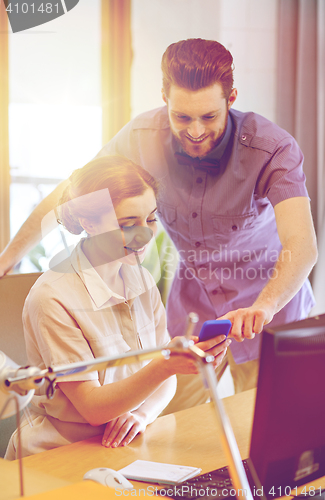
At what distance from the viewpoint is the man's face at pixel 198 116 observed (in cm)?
125

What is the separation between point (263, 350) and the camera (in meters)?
0.54

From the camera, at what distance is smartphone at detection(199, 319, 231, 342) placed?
71cm

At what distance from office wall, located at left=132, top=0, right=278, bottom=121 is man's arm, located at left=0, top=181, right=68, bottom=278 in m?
0.43

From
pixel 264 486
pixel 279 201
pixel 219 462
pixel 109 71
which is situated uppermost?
pixel 109 71

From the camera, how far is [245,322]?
0.97 metres

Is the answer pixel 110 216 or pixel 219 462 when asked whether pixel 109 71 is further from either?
pixel 219 462

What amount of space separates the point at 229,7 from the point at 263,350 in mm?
1390

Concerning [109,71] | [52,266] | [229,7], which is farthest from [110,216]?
[229,7]

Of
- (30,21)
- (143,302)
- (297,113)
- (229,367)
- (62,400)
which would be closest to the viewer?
(62,400)

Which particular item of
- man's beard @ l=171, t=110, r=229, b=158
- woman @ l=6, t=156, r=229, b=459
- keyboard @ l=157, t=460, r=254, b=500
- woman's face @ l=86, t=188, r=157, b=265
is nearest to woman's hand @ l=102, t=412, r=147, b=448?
woman @ l=6, t=156, r=229, b=459

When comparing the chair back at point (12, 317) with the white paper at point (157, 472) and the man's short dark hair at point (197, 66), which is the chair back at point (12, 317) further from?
the man's short dark hair at point (197, 66)

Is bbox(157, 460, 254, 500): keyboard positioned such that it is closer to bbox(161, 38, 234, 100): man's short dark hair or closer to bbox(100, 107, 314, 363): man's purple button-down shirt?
bbox(100, 107, 314, 363): man's purple button-down shirt

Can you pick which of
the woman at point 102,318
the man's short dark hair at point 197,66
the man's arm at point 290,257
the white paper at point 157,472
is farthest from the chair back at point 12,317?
the man's short dark hair at point 197,66

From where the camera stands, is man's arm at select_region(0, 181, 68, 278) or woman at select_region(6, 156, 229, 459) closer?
woman at select_region(6, 156, 229, 459)
